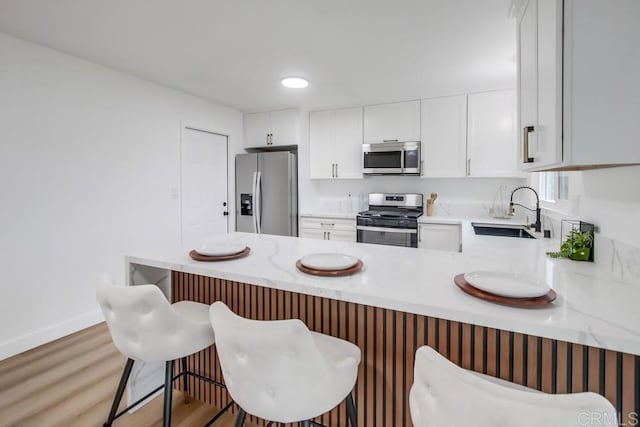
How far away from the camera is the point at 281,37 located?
2.31m

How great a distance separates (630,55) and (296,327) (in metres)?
1.37

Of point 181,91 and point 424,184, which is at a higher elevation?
point 181,91

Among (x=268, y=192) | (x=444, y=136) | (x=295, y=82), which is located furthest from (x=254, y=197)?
(x=444, y=136)

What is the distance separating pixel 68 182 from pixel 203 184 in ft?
4.82

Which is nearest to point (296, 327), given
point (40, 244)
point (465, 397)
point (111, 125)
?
point (465, 397)

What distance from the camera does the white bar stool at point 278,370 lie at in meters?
0.90

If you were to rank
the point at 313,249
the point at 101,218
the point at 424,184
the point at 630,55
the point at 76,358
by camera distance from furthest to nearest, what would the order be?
the point at 424,184 → the point at 101,218 → the point at 76,358 → the point at 313,249 → the point at 630,55

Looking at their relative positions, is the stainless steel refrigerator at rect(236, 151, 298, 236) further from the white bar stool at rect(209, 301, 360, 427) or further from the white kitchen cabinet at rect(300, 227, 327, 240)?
the white bar stool at rect(209, 301, 360, 427)

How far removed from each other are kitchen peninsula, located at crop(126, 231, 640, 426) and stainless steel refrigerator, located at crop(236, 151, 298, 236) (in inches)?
88.0

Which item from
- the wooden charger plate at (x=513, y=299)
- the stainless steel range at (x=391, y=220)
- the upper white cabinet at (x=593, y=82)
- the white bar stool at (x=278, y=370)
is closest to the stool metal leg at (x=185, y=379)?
the white bar stool at (x=278, y=370)

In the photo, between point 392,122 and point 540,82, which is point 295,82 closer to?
point 392,122

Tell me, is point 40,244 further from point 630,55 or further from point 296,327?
point 630,55

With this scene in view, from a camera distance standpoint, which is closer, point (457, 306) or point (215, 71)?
point (457, 306)

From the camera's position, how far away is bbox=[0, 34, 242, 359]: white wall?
2.34 m
